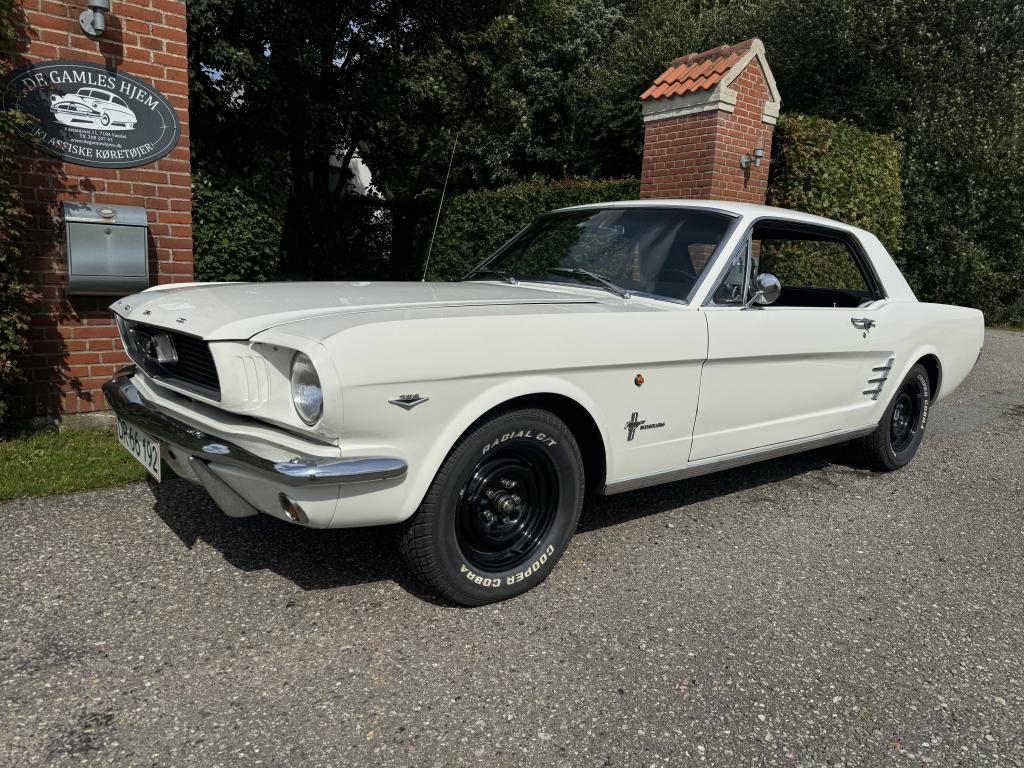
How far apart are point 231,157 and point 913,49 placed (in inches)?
603

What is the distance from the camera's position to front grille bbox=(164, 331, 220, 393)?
8.63ft

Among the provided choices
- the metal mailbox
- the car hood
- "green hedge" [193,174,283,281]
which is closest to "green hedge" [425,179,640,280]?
"green hedge" [193,174,283,281]

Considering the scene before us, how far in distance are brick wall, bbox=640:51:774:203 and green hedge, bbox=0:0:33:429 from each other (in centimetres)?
581

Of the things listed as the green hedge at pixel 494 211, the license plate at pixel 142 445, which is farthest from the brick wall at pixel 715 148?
the license plate at pixel 142 445

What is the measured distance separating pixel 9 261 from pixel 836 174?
8146 millimetres

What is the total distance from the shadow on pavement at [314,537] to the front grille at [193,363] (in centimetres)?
79

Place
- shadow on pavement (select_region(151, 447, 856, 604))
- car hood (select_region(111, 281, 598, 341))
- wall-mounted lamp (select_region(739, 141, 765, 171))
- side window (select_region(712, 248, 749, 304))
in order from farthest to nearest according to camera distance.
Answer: wall-mounted lamp (select_region(739, 141, 765, 171)) → side window (select_region(712, 248, 749, 304)) → shadow on pavement (select_region(151, 447, 856, 604)) → car hood (select_region(111, 281, 598, 341))

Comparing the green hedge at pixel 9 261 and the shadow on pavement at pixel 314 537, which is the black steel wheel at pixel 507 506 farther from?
the green hedge at pixel 9 261

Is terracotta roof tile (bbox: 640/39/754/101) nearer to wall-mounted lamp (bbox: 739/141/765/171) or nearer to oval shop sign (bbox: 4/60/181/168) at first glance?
wall-mounted lamp (bbox: 739/141/765/171)

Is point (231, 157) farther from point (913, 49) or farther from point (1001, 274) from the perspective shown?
point (913, 49)

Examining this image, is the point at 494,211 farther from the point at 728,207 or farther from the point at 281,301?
the point at 281,301

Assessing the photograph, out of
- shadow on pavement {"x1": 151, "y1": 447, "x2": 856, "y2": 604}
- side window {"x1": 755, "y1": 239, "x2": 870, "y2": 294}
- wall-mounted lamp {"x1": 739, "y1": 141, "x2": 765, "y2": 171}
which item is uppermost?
wall-mounted lamp {"x1": 739, "y1": 141, "x2": 765, "y2": 171}

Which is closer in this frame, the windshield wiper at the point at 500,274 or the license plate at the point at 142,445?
the license plate at the point at 142,445

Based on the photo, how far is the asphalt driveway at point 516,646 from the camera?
6.77ft
